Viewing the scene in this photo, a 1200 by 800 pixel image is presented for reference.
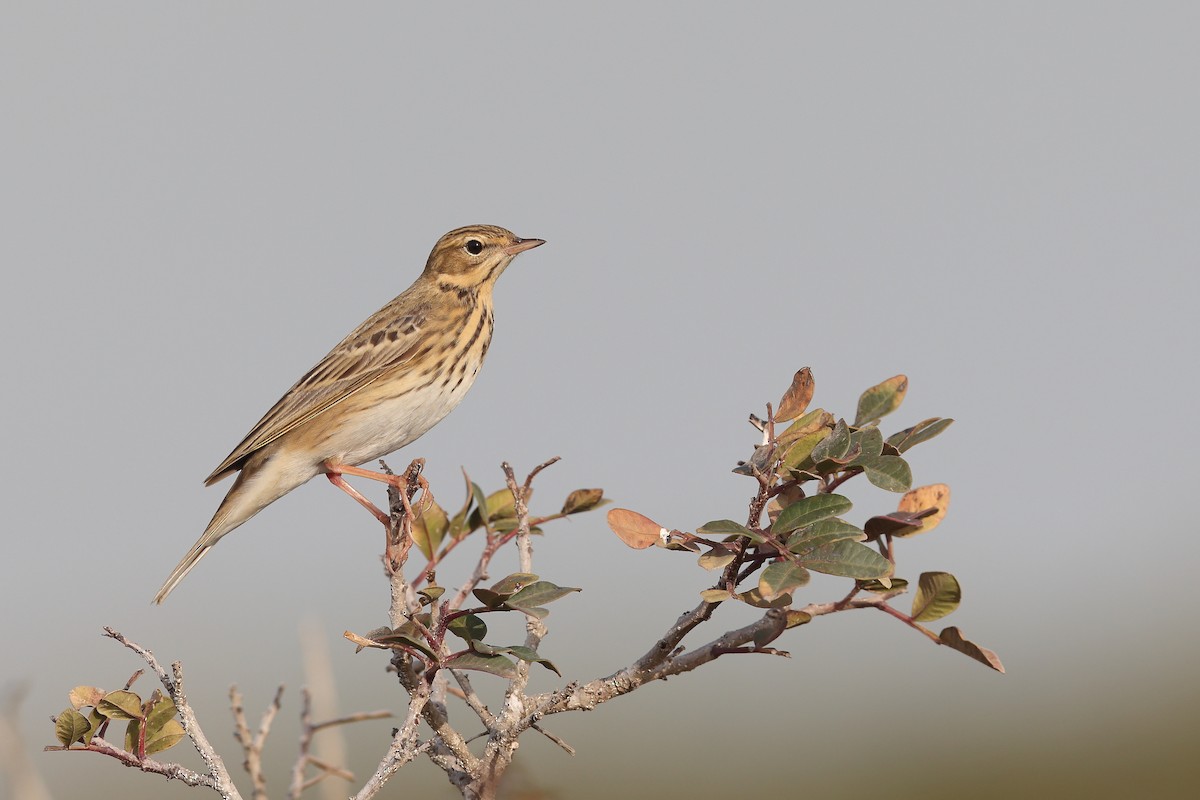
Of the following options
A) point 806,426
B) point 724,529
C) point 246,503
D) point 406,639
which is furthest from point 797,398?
point 246,503

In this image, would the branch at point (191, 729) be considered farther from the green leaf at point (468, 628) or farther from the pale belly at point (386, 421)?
the pale belly at point (386, 421)

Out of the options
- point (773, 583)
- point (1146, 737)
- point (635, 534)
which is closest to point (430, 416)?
point (635, 534)

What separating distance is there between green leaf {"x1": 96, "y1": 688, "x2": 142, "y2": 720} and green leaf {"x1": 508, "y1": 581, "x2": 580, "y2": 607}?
4.74 feet

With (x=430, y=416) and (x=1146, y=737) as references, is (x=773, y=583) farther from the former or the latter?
(x=1146, y=737)

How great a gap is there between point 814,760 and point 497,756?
40024 millimetres

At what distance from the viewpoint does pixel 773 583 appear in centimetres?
383

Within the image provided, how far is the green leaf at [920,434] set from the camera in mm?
4281

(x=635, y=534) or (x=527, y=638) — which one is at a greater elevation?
(x=635, y=534)

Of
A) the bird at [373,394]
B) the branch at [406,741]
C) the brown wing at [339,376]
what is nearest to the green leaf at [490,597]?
the branch at [406,741]

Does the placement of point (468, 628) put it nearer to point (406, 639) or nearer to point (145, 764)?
point (406, 639)

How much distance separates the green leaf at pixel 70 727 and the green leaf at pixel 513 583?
1.58 metres

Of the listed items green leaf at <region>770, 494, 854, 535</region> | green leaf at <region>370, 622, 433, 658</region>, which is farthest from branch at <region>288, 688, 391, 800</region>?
green leaf at <region>770, 494, 854, 535</region>

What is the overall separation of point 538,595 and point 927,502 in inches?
59.2

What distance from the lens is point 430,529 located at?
19.2 feet
